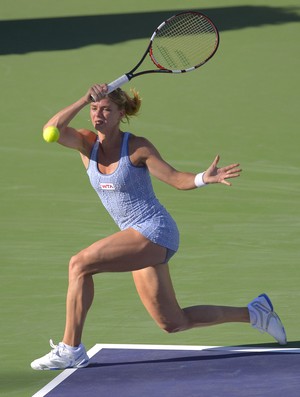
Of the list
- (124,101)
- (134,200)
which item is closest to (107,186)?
(134,200)

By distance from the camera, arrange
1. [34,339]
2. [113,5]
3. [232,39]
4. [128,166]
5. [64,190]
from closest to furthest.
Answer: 1. [128,166]
2. [34,339]
3. [64,190]
4. [232,39]
5. [113,5]

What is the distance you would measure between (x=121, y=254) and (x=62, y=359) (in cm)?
82

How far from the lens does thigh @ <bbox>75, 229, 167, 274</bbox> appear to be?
8648mm

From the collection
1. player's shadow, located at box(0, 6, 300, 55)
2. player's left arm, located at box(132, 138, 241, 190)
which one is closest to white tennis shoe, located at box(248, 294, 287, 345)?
player's left arm, located at box(132, 138, 241, 190)

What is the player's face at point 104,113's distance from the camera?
352 inches

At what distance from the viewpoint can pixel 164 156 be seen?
1580 centimetres

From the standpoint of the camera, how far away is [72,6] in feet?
69.4

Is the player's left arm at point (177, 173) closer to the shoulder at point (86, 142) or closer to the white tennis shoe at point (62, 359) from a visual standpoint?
the shoulder at point (86, 142)

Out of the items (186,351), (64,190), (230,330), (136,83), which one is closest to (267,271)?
(230,330)

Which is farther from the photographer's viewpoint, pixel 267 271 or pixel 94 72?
pixel 94 72

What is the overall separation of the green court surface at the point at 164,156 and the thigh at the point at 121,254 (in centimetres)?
82

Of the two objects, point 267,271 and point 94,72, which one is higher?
point 94,72

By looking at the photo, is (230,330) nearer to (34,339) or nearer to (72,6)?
(34,339)

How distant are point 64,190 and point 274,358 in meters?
6.20
